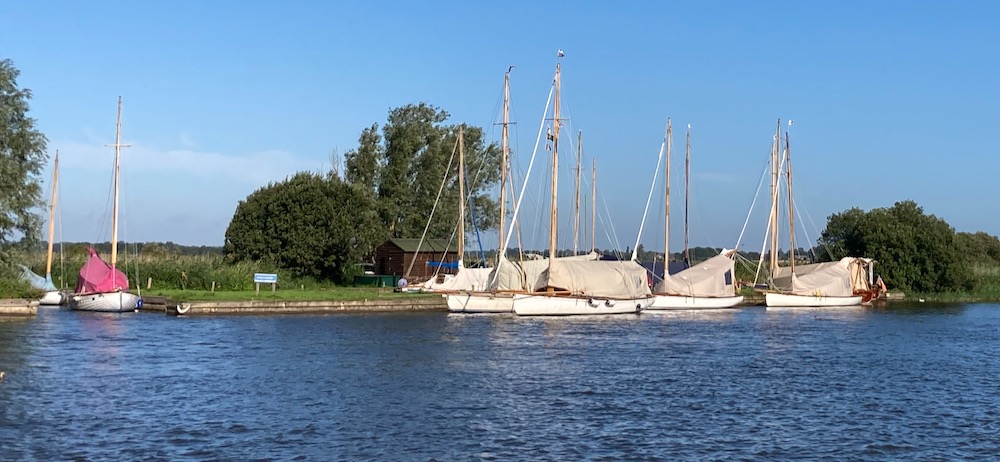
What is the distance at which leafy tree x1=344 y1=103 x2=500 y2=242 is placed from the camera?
108375 mm

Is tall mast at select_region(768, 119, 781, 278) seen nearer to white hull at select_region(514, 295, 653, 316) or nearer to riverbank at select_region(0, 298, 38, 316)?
white hull at select_region(514, 295, 653, 316)

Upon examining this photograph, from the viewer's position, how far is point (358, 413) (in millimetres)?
28484

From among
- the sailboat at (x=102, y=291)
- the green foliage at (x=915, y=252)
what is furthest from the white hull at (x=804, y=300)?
the sailboat at (x=102, y=291)

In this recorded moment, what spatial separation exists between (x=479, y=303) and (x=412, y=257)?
22853mm

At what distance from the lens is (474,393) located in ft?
107

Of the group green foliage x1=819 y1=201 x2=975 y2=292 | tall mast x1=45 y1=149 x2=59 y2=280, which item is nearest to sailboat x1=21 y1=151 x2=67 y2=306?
tall mast x1=45 y1=149 x2=59 y2=280

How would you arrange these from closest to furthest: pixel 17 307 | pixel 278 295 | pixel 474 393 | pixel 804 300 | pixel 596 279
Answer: pixel 474 393
pixel 17 307
pixel 278 295
pixel 596 279
pixel 804 300

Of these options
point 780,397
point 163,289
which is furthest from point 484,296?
point 780,397

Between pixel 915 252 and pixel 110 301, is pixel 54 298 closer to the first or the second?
pixel 110 301

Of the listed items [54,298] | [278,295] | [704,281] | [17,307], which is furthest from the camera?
[704,281]

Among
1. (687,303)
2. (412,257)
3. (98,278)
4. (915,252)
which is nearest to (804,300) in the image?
(687,303)

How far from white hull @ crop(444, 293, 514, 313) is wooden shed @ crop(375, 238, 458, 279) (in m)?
19.7

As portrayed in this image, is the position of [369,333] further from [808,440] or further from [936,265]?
[936,265]

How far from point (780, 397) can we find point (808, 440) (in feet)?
23.9
